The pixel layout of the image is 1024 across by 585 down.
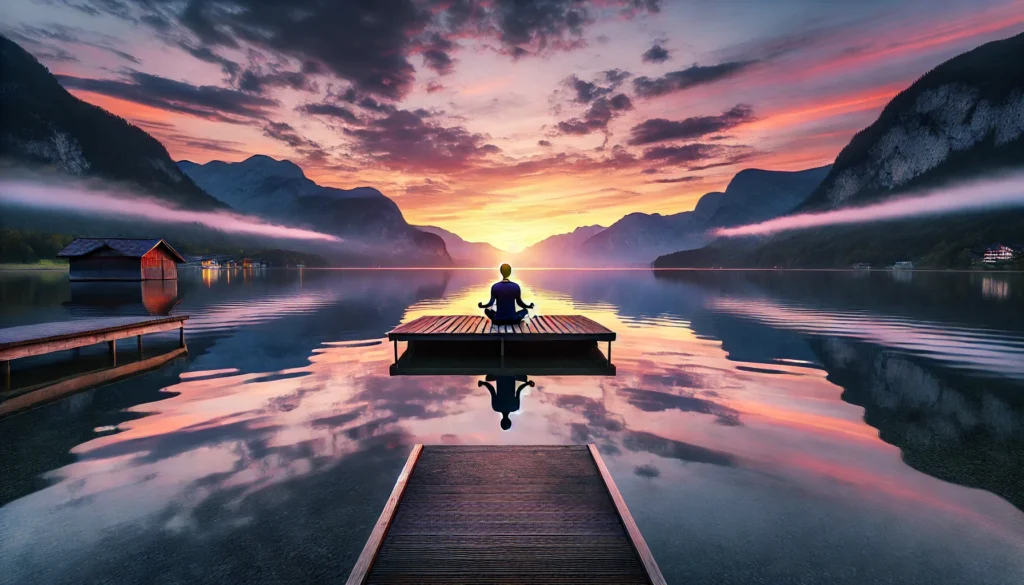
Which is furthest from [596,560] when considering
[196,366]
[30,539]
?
[196,366]

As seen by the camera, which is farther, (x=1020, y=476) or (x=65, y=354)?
(x=65, y=354)

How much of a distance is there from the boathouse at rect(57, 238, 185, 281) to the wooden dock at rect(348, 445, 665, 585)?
81.9 meters

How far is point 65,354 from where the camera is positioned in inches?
728

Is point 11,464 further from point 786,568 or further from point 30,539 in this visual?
point 786,568

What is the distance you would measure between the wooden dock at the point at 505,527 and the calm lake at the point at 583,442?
85 centimetres

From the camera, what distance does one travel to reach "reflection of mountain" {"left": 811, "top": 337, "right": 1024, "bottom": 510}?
836cm

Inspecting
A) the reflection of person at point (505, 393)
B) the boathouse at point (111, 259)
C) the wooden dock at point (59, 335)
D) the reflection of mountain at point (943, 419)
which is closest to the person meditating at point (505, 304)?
the reflection of person at point (505, 393)

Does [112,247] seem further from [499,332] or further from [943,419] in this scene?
[943,419]

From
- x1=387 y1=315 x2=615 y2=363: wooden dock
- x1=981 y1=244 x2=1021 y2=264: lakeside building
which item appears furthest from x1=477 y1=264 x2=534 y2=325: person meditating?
x1=981 y1=244 x2=1021 y2=264: lakeside building

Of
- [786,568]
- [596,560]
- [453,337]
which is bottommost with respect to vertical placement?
[786,568]

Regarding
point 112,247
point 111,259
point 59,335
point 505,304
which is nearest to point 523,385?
point 505,304

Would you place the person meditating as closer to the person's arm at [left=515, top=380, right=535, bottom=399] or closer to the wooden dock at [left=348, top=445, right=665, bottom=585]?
the person's arm at [left=515, top=380, right=535, bottom=399]

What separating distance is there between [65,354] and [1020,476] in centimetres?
2813

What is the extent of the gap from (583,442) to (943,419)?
890 centimetres
